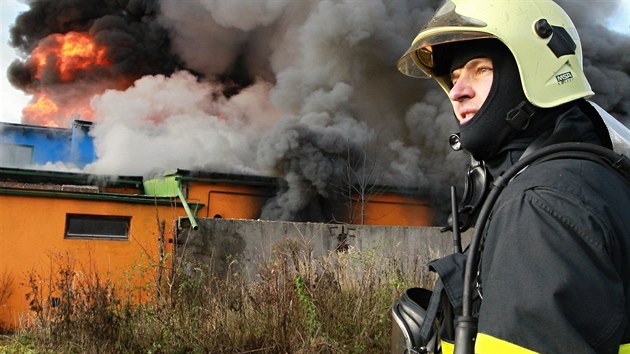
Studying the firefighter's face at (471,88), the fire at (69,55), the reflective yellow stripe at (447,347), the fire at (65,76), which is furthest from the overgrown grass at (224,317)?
the fire at (69,55)

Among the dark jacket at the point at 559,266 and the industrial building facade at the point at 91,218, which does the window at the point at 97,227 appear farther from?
the dark jacket at the point at 559,266

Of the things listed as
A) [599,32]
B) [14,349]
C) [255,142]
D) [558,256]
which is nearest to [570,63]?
[558,256]

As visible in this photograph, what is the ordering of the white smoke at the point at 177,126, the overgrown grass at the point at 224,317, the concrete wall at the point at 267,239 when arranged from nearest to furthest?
the overgrown grass at the point at 224,317
the concrete wall at the point at 267,239
the white smoke at the point at 177,126

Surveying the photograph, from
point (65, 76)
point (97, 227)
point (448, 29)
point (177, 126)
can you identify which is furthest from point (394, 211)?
point (65, 76)

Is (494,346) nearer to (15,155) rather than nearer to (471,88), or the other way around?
(471,88)

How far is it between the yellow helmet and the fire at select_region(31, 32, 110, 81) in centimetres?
2367

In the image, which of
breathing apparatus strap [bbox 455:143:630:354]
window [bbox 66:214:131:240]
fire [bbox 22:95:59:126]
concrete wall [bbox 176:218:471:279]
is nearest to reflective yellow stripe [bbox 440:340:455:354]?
breathing apparatus strap [bbox 455:143:630:354]

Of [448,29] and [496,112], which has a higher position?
[448,29]

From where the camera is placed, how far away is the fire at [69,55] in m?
23.0

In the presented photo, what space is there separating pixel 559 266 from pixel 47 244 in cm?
1013

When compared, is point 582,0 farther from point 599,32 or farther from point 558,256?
point 558,256

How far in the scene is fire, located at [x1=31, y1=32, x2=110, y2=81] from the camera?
22953 millimetres

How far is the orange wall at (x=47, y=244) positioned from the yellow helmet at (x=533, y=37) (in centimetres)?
826

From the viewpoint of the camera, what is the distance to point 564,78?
56.1 inches
